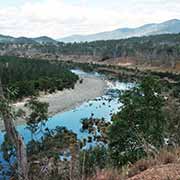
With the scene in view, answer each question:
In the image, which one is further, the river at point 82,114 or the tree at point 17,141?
the river at point 82,114

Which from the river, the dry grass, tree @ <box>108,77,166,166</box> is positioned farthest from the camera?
the river

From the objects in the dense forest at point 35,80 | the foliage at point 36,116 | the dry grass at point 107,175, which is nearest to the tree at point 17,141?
the dry grass at point 107,175

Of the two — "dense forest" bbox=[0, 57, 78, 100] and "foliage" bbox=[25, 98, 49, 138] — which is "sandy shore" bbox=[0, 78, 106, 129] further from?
"foliage" bbox=[25, 98, 49, 138]

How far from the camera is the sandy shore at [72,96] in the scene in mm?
62862

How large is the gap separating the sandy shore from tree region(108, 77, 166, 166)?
96.0 ft

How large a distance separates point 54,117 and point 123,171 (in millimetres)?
49009

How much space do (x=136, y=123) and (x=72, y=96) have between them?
2109 inches

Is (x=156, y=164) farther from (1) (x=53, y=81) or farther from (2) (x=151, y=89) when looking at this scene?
(1) (x=53, y=81)

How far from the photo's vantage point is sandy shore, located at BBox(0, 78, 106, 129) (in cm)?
6286

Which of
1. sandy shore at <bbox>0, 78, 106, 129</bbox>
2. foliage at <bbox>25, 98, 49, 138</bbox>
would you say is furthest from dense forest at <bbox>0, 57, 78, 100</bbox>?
foliage at <bbox>25, 98, 49, 138</bbox>

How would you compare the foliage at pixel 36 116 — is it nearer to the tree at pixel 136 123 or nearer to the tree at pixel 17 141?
the tree at pixel 136 123

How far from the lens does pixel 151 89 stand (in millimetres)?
25312

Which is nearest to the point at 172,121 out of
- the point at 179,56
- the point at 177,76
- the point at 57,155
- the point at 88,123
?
the point at 57,155

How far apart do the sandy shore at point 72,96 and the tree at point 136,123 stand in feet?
96.0
